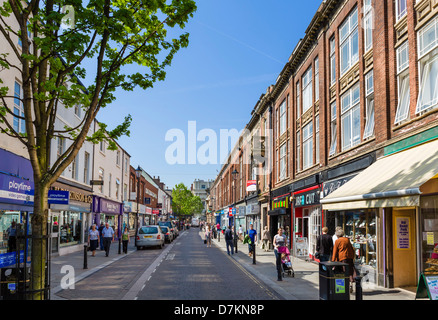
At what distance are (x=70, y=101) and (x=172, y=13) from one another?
3037 millimetres

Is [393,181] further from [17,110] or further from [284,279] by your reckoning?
[17,110]

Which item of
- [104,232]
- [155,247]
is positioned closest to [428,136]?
[104,232]

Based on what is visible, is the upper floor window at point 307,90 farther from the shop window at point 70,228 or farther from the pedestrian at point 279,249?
the shop window at point 70,228

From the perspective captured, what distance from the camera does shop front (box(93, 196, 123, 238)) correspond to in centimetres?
3139

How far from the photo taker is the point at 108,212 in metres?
35.2

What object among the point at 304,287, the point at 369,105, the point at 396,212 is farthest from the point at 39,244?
the point at 369,105

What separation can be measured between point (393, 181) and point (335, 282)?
9.77 ft

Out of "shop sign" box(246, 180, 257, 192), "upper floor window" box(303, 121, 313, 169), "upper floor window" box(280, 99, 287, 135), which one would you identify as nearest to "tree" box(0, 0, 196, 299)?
"upper floor window" box(303, 121, 313, 169)

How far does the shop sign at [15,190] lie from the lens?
48.1ft

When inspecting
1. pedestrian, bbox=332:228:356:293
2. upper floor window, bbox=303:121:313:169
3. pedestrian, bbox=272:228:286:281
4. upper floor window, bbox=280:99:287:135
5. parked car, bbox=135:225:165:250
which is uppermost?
upper floor window, bbox=280:99:287:135

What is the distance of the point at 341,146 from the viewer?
1775 cm

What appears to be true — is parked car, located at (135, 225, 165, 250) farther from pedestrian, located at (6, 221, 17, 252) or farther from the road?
pedestrian, located at (6, 221, 17, 252)

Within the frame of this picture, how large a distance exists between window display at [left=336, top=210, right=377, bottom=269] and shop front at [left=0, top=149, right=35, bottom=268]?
1176cm
